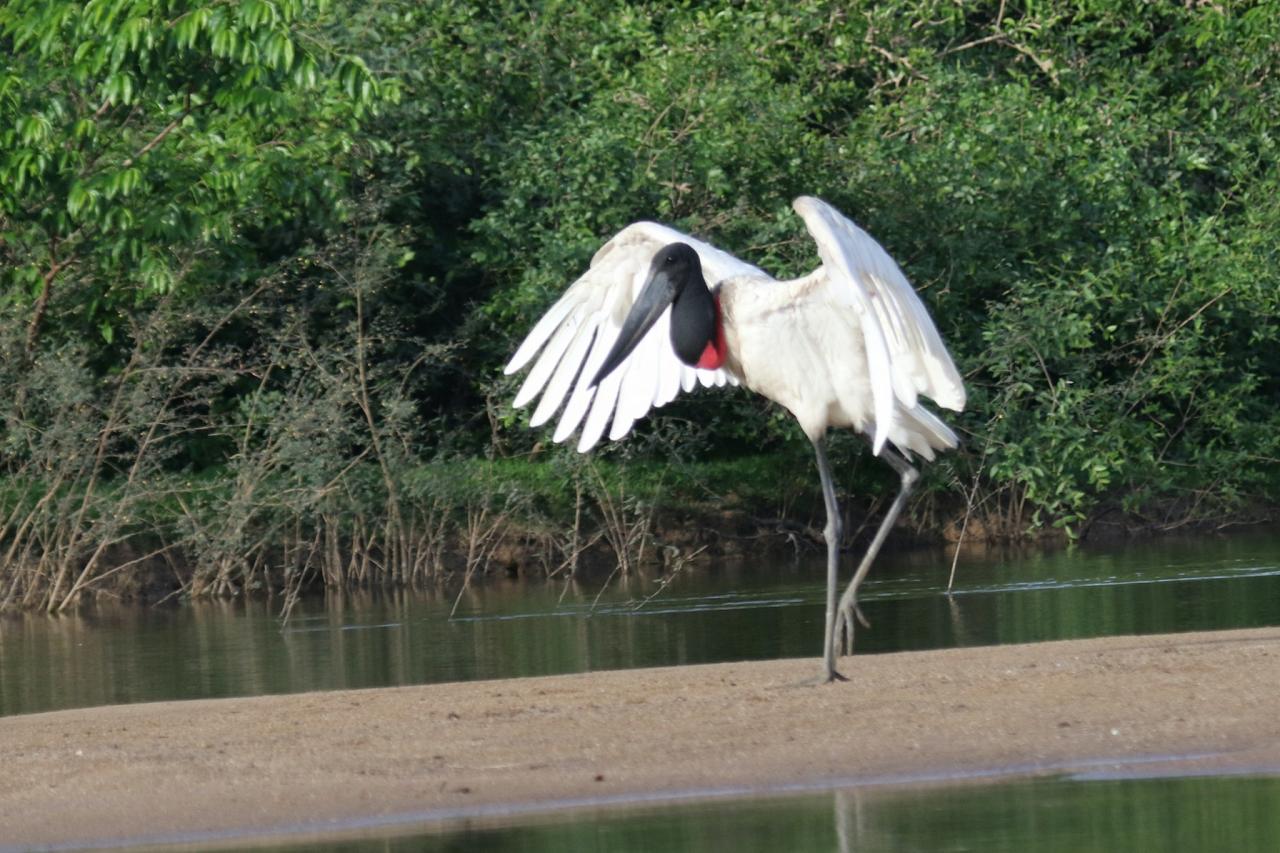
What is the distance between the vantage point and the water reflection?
5.64 m

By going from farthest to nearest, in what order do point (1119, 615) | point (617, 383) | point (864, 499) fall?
point (864, 499), point (1119, 615), point (617, 383)

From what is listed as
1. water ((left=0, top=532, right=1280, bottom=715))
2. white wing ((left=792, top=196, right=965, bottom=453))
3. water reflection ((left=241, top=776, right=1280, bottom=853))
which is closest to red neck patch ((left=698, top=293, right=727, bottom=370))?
white wing ((left=792, top=196, right=965, bottom=453))

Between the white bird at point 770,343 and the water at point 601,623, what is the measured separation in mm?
1839

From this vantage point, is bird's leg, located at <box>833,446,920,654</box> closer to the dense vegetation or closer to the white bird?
the white bird

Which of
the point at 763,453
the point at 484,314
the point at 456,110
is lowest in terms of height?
the point at 763,453

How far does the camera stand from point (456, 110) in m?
18.1

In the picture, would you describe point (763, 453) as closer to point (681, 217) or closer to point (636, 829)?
point (681, 217)

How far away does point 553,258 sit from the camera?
1688 centimetres

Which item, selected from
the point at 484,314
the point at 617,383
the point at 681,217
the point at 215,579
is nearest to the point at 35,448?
the point at 215,579

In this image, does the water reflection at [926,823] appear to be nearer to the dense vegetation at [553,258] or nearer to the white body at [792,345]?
the white body at [792,345]

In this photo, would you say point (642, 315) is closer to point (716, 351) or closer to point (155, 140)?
point (716, 351)

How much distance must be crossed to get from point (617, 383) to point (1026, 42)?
12288 mm

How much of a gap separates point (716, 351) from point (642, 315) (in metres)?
0.35

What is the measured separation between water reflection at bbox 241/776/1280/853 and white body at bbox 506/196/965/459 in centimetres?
184
